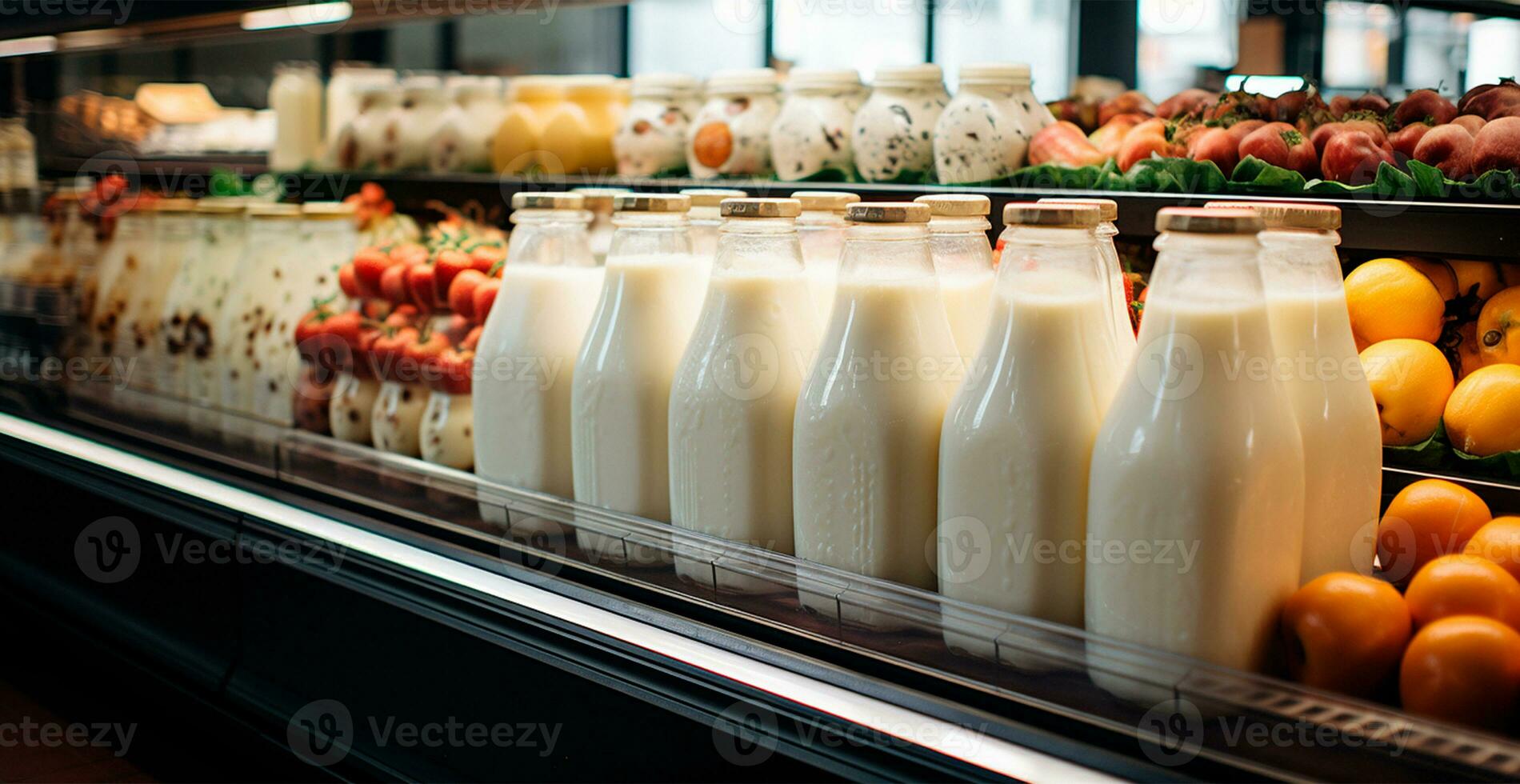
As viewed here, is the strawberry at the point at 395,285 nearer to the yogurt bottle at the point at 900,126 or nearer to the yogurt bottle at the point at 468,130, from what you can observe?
the yogurt bottle at the point at 468,130

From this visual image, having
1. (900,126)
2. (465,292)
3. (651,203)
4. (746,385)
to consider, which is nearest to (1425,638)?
(746,385)

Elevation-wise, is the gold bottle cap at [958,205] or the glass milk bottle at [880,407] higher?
the gold bottle cap at [958,205]

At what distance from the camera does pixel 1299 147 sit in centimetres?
153

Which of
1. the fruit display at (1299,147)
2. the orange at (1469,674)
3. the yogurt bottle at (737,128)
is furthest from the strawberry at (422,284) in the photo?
the orange at (1469,674)

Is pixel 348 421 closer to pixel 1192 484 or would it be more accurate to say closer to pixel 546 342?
pixel 546 342

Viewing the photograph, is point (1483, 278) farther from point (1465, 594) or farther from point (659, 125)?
point (659, 125)

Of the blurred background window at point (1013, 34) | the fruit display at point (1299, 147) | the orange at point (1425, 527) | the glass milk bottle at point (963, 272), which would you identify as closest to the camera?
the orange at point (1425, 527)

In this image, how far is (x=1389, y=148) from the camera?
1.48 meters

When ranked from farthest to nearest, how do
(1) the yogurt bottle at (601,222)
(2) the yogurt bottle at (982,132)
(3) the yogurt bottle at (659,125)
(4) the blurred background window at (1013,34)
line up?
(4) the blurred background window at (1013,34), (3) the yogurt bottle at (659,125), (1) the yogurt bottle at (601,222), (2) the yogurt bottle at (982,132)

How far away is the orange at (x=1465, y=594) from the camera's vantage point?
3.05 ft

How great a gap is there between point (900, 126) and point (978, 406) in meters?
0.93

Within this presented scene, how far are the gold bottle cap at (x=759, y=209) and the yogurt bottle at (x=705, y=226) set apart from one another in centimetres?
15

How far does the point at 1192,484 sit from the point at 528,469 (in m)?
0.89

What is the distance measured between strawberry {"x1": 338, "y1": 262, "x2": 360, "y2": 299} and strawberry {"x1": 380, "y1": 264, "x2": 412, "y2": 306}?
65 millimetres
